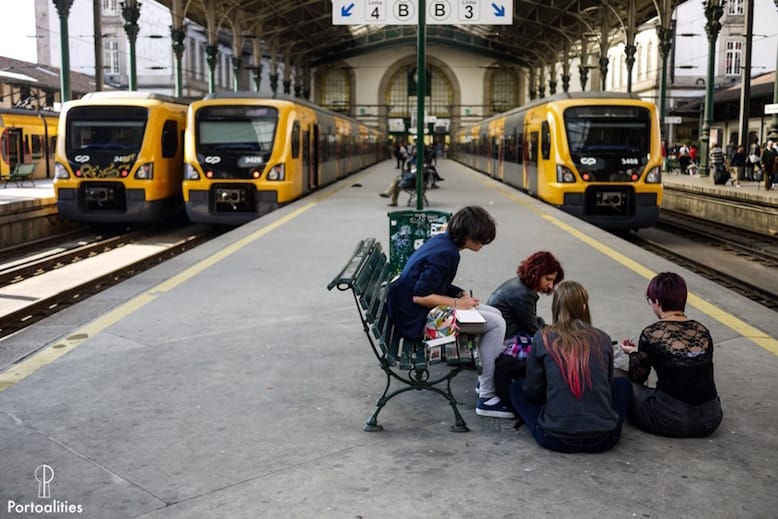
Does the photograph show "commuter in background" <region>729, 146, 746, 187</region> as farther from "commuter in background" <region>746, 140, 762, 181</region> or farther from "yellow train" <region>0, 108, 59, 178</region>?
"yellow train" <region>0, 108, 59, 178</region>

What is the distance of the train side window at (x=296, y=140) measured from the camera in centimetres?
1750

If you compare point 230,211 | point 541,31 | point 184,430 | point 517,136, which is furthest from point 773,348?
point 541,31

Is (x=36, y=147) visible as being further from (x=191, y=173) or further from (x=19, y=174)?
(x=191, y=173)

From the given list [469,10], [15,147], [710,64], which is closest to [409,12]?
[469,10]

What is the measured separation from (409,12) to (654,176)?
20.9 ft

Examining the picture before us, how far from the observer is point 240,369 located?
5.53m

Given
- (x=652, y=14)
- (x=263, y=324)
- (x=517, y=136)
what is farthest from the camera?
(x=652, y=14)

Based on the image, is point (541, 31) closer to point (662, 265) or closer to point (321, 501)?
point (662, 265)

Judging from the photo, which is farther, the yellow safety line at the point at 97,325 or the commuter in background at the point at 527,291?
the yellow safety line at the point at 97,325

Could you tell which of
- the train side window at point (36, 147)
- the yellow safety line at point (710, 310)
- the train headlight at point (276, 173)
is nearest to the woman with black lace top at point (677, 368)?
the yellow safety line at point (710, 310)

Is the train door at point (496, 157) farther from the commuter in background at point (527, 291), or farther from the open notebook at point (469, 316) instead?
the open notebook at point (469, 316)

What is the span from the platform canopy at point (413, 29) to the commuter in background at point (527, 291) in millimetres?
26756

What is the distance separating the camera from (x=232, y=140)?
53.9 feet

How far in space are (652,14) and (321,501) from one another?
134ft
